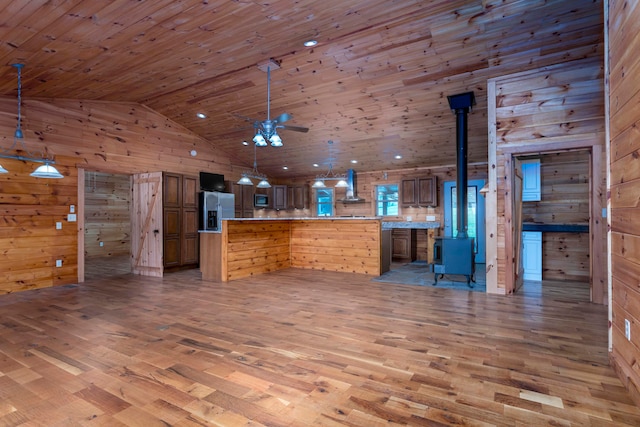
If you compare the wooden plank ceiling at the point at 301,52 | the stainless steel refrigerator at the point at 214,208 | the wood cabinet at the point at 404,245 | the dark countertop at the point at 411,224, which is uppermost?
the wooden plank ceiling at the point at 301,52

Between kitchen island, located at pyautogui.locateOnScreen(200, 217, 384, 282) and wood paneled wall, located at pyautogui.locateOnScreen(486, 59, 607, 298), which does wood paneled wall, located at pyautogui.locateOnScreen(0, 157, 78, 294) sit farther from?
wood paneled wall, located at pyautogui.locateOnScreen(486, 59, 607, 298)

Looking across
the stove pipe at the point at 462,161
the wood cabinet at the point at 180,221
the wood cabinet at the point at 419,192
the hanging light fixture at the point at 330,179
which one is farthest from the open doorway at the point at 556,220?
the wood cabinet at the point at 180,221

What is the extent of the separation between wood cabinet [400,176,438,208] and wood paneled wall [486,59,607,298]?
3588 mm

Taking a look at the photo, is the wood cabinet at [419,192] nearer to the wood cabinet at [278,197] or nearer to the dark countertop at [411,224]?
the dark countertop at [411,224]

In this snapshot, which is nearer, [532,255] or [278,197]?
[532,255]

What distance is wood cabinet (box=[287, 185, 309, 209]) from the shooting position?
10.3 meters

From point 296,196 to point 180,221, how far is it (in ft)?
12.9

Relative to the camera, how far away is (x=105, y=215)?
998cm

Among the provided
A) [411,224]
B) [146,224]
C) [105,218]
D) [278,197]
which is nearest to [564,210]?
[411,224]

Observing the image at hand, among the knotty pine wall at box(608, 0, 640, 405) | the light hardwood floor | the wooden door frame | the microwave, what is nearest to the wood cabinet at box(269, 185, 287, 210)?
the microwave

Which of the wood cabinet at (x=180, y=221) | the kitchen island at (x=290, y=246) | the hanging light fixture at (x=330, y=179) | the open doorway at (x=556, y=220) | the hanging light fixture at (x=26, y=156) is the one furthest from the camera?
the hanging light fixture at (x=330, y=179)

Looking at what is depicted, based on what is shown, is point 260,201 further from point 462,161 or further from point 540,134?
point 540,134

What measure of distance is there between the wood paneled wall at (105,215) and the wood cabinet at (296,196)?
468 cm

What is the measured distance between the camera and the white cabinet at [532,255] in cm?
570
